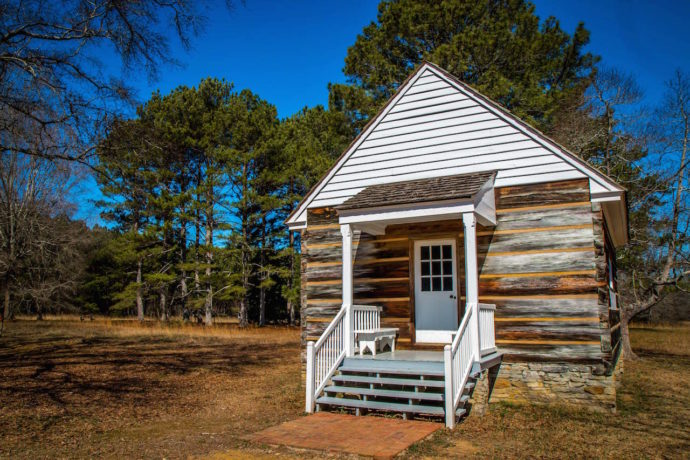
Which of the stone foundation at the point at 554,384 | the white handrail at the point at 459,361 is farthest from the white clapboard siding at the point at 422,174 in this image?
the stone foundation at the point at 554,384

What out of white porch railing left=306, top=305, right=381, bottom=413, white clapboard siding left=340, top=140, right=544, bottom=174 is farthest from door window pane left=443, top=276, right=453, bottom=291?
white clapboard siding left=340, top=140, right=544, bottom=174

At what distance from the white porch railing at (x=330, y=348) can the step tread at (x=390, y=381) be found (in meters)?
0.25

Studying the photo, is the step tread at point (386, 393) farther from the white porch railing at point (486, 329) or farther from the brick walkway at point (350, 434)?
the white porch railing at point (486, 329)

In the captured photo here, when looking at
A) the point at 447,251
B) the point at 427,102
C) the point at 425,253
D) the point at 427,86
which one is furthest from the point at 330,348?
the point at 427,86

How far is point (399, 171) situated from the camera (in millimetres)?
10930

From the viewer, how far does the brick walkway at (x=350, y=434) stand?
6.24 metres

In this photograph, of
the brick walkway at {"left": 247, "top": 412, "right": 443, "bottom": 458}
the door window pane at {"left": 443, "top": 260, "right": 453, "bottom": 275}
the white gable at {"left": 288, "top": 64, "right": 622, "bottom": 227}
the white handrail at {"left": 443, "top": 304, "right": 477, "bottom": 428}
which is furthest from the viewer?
the door window pane at {"left": 443, "top": 260, "right": 453, "bottom": 275}

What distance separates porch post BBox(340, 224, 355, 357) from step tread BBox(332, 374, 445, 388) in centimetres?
58

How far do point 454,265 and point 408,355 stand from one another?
2.10 m

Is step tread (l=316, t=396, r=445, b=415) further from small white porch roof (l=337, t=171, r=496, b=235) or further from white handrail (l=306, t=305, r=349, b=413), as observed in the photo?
small white porch roof (l=337, t=171, r=496, b=235)

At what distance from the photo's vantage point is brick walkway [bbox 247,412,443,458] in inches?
246

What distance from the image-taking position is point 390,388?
339 inches

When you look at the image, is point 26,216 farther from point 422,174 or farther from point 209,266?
point 422,174

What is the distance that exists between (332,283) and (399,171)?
112 inches
